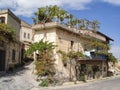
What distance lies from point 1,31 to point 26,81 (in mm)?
6663

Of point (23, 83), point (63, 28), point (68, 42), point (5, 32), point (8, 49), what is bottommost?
point (23, 83)

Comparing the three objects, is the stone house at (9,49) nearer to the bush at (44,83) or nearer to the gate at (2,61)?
the gate at (2,61)

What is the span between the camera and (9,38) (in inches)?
1321

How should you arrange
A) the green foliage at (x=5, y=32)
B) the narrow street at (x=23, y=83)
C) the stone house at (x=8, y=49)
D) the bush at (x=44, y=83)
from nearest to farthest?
the narrow street at (x=23, y=83), the bush at (x=44, y=83), the green foliage at (x=5, y=32), the stone house at (x=8, y=49)

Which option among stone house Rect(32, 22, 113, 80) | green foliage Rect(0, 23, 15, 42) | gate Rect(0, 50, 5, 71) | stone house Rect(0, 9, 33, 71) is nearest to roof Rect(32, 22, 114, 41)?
stone house Rect(32, 22, 113, 80)

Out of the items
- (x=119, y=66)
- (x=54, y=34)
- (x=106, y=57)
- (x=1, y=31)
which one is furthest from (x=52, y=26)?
(x=119, y=66)

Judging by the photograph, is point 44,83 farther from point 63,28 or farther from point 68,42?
point 68,42

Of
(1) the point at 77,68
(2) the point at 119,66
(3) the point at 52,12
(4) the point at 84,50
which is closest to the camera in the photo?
(1) the point at 77,68

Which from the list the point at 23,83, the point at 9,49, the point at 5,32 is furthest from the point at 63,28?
the point at 23,83

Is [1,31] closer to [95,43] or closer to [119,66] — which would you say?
[95,43]

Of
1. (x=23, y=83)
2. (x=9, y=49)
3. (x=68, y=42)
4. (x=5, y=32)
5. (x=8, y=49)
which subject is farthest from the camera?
(x=68, y=42)

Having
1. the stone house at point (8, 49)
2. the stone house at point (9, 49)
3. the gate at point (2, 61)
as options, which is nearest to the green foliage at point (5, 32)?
the stone house at point (8, 49)

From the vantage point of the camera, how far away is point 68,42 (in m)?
37.6

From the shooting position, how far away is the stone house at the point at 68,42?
35.2 meters
